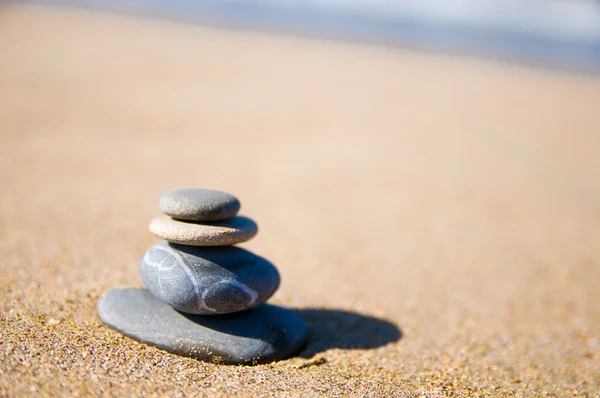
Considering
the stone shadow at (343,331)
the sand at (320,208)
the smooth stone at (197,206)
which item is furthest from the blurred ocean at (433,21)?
the smooth stone at (197,206)

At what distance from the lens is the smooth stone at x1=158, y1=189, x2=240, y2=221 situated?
3.76m

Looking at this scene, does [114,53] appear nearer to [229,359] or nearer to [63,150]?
[63,150]

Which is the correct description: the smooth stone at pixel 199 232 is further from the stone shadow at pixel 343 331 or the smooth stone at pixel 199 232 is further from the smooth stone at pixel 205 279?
the stone shadow at pixel 343 331

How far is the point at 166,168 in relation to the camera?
8242 mm

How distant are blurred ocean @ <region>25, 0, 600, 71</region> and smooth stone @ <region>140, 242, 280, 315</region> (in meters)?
17.5

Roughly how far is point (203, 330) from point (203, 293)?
0.90ft

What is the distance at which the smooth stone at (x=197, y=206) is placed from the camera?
3764 millimetres

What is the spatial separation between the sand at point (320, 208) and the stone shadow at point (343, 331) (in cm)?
2

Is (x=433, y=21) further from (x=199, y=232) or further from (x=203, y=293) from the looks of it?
(x=203, y=293)

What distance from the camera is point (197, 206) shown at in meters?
A: 3.76

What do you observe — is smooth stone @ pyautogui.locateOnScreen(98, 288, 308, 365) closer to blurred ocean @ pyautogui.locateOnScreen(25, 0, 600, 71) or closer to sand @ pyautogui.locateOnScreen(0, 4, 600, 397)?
sand @ pyautogui.locateOnScreen(0, 4, 600, 397)

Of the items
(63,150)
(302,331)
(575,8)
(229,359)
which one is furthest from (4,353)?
(575,8)

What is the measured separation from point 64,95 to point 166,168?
3.78 metres

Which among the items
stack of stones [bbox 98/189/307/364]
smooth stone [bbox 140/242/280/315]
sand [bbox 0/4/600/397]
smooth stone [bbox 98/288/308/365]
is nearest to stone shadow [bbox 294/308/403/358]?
sand [bbox 0/4/600/397]
